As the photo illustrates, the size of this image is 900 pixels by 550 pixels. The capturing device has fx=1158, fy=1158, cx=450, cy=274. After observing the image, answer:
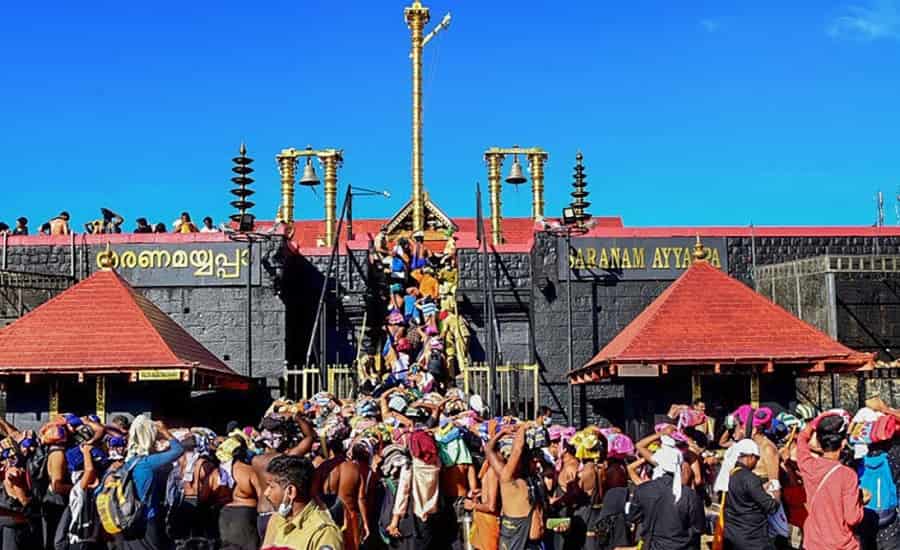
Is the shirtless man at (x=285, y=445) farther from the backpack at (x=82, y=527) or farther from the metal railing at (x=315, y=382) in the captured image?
the metal railing at (x=315, y=382)

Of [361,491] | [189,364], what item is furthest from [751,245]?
[361,491]

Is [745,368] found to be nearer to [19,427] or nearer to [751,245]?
[751,245]

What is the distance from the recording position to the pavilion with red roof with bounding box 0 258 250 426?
16.7 m

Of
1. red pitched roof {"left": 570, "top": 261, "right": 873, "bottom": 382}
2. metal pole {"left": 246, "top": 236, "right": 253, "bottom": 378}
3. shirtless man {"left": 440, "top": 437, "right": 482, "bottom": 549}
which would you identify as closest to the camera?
shirtless man {"left": 440, "top": 437, "right": 482, "bottom": 549}

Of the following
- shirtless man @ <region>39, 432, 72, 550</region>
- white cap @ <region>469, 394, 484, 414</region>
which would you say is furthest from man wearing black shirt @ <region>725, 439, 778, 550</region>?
white cap @ <region>469, 394, 484, 414</region>

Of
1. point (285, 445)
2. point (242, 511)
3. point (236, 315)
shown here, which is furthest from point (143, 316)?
point (242, 511)

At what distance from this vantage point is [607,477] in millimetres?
9328

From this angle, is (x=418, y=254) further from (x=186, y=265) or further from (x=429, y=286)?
(x=186, y=265)

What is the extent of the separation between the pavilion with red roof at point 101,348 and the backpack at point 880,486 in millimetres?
10952

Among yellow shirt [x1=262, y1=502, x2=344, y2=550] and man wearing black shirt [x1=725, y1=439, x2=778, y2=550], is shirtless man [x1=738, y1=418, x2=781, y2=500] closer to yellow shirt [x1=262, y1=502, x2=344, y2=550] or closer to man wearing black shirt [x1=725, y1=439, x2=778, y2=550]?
man wearing black shirt [x1=725, y1=439, x2=778, y2=550]

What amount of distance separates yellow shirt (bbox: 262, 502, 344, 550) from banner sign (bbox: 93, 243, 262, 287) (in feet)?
51.7

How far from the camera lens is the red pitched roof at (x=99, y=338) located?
54.8 ft

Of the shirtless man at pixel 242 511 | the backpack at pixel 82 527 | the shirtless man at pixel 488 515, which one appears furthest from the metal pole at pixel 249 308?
the shirtless man at pixel 488 515

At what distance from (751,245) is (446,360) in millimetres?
6041
